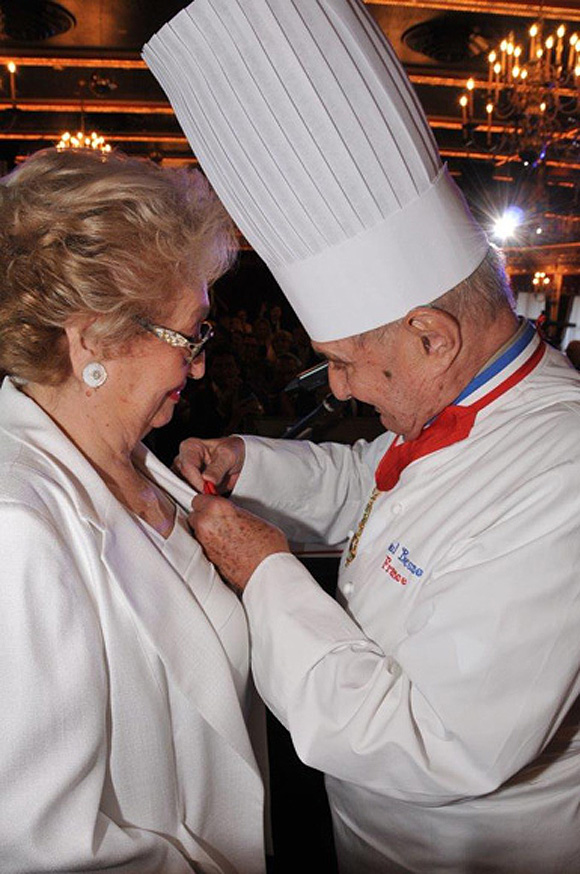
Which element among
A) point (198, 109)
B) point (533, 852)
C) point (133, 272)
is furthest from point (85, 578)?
point (533, 852)

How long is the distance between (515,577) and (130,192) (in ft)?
3.09

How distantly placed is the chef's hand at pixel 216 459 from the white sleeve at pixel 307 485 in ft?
0.08

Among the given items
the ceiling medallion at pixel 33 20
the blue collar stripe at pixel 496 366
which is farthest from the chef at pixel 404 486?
the ceiling medallion at pixel 33 20

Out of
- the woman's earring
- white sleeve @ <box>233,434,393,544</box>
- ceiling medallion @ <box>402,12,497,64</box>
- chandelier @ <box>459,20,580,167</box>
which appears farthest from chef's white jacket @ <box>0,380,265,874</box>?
ceiling medallion @ <box>402,12,497,64</box>

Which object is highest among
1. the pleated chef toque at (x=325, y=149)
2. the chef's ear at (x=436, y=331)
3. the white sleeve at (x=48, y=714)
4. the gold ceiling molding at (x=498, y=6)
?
the gold ceiling molding at (x=498, y=6)

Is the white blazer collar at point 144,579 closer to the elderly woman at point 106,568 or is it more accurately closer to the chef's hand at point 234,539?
the elderly woman at point 106,568

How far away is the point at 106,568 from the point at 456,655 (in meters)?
0.60

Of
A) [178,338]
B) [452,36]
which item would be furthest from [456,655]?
[452,36]

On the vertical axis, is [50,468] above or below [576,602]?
A: above

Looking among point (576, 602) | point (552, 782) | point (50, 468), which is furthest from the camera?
point (552, 782)

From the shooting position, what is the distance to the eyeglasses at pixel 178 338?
144 cm

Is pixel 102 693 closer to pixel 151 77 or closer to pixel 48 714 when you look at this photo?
pixel 48 714

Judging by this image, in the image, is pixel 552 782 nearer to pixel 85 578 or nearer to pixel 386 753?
pixel 386 753

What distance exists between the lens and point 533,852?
4.74 feet
